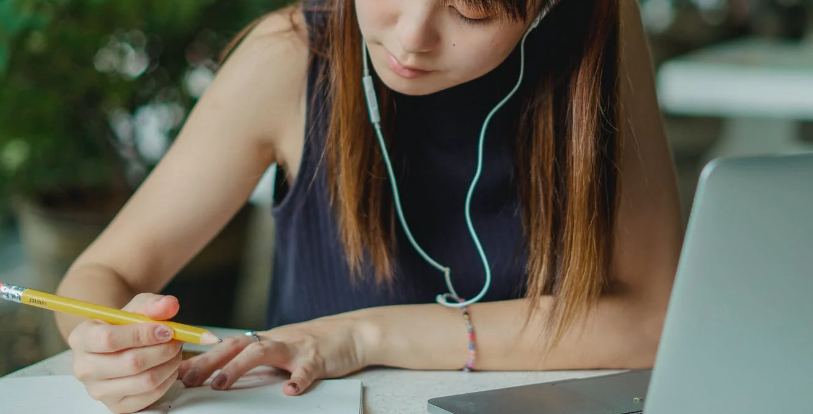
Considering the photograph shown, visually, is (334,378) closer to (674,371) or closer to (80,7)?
(674,371)

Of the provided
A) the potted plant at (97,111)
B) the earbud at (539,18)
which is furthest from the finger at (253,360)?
the potted plant at (97,111)

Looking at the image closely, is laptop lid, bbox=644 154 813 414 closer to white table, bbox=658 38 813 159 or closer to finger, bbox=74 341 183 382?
finger, bbox=74 341 183 382

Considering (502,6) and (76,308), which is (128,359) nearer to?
(76,308)

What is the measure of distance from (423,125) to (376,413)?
45 cm

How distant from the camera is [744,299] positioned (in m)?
0.58

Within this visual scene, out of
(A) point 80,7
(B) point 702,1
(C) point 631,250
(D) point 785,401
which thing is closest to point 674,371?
(D) point 785,401

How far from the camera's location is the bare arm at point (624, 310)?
0.98 metres

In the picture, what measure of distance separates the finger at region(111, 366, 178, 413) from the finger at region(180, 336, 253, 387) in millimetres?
62

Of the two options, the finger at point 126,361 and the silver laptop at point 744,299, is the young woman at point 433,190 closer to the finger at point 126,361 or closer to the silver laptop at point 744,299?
the finger at point 126,361

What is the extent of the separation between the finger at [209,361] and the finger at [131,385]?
0.07m

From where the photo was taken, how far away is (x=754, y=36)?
4883mm

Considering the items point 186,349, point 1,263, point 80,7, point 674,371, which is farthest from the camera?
point 1,263

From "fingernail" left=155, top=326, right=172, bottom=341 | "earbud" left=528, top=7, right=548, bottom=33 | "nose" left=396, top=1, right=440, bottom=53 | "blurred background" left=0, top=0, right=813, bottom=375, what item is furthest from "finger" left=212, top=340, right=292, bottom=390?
"blurred background" left=0, top=0, right=813, bottom=375

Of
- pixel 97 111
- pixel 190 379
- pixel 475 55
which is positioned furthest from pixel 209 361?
pixel 97 111
